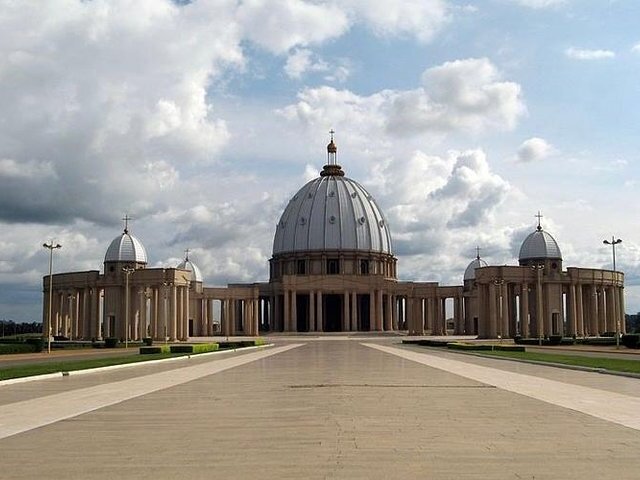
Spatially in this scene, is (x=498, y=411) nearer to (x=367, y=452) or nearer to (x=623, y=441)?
(x=623, y=441)

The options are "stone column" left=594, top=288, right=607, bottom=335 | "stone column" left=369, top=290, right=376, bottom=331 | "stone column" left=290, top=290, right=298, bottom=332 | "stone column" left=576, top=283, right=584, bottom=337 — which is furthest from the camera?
"stone column" left=369, top=290, right=376, bottom=331

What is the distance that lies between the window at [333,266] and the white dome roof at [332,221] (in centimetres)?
197

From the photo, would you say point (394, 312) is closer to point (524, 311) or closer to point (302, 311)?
point (302, 311)

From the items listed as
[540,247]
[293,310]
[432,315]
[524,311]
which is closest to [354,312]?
[293,310]

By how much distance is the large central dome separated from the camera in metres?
119

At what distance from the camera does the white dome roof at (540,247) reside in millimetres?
106812

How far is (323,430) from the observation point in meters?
12.2

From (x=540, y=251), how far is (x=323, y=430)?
99199mm

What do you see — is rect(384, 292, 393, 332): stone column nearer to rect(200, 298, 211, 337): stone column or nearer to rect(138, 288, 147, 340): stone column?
rect(200, 298, 211, 337): stone column

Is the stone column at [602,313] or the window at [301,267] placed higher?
the window at [301,267]

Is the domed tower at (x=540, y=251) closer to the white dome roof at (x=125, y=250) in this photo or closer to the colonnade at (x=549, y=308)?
the colonnade at (x=549, y=308)

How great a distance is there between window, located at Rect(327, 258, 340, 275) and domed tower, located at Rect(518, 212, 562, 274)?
87.9ft

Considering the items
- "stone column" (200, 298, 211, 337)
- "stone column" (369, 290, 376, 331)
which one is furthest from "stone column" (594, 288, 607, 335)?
"stone column" (200, 298, 211, 337)

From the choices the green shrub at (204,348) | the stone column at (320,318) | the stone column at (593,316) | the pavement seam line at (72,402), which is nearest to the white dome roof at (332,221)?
the stone column at (320,318)
